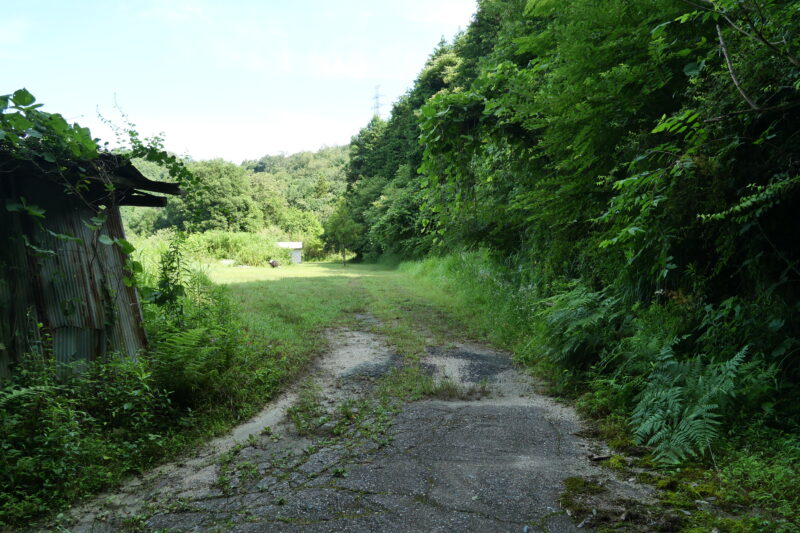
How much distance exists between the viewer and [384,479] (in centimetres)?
331

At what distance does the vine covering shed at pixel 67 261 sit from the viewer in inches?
161

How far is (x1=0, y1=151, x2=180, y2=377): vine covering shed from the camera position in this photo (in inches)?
161

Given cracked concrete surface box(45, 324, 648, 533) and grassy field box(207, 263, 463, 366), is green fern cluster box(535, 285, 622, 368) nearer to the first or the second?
cracked concrete surface box(45, 324, 648, 533)

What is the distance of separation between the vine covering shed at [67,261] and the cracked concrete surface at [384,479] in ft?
5.60

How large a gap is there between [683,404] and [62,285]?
576cm

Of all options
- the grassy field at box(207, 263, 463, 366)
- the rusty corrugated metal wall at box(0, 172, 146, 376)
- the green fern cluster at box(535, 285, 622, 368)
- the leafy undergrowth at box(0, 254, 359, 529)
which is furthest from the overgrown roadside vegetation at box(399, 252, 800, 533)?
the rusty corrugated metal wall at box(0, 172, 146, 376)

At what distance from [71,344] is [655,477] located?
525cm

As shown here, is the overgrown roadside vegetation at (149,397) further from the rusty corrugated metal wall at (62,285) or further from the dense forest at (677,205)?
the dense forest at (677,205)

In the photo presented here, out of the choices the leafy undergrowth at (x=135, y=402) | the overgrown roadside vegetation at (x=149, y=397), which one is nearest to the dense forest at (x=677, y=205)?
the overgrown roadside vegetation at (x=149, y=397)

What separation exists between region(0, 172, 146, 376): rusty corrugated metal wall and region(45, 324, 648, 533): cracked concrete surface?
1695mm

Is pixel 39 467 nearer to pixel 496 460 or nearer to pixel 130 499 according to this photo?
pixel 130 499

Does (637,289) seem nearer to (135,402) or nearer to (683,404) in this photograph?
(683,404)

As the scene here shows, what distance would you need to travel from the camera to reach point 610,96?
395 cm

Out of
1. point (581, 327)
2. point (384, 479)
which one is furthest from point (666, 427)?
point (384, 479)
